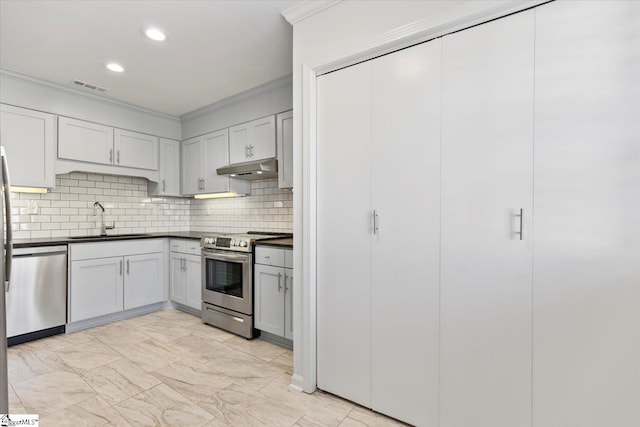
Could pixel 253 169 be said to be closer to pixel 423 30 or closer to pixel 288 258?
pixel 288 258

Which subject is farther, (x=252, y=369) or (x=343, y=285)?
(x=252, y=369)

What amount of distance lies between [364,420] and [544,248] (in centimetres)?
133

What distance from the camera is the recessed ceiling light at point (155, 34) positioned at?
7.59ft

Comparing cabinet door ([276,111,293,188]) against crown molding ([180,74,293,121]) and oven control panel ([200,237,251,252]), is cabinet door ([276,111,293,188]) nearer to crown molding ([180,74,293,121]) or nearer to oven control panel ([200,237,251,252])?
crown molding ([180,74,293,121])

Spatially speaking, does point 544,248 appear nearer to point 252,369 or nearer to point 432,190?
point 432,190

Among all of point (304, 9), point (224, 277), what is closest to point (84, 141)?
point (224, 277)

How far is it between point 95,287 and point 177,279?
31.9 inches

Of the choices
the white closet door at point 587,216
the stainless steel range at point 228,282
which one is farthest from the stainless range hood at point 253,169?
the white closet door at point 587,216

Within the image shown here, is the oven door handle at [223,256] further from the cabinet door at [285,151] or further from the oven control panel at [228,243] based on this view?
the cabinet door at [285,151]

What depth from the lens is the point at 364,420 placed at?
1814 mm

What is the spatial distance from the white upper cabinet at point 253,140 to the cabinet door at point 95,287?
1.75m

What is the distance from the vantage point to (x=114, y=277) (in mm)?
3457

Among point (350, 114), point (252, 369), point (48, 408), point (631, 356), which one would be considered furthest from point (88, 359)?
point (631, 356)

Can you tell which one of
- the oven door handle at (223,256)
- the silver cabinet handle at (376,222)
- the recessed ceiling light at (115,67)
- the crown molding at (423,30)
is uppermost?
the recessed ceiling light at (115,67)
